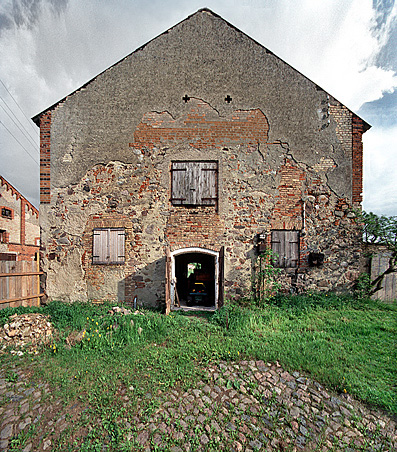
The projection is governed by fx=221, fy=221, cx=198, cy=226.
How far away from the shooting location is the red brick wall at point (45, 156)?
24.7 ft

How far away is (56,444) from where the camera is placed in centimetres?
273

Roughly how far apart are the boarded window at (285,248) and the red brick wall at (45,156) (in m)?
7.79

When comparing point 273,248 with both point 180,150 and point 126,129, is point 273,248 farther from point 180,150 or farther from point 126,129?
point 126,129

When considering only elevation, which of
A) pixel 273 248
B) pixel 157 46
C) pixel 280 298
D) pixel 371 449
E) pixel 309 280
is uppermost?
pixel 157 46

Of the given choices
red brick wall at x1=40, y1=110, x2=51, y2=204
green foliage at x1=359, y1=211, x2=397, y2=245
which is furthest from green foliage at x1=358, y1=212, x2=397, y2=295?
red brick wall at x1=40, y1=110, x2=51, y2=204

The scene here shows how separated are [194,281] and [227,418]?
277 inches

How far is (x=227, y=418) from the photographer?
3.08 meters

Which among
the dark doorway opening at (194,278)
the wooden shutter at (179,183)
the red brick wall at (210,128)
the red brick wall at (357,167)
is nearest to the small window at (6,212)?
the dark doorway opening at (194,278)

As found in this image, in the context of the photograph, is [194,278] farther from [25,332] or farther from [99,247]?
[25,332]

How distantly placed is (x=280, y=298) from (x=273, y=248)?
160cm

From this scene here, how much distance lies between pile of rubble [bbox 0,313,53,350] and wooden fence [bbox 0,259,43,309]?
1022 mm

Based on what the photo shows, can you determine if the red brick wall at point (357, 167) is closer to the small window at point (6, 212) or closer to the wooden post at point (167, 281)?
the wooden post at point (167, 281)

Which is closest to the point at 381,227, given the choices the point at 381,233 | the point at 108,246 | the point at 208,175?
the point at 381,233

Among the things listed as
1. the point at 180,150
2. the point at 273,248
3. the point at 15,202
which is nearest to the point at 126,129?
the point at 180,150
